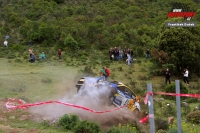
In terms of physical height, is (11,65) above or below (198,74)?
above

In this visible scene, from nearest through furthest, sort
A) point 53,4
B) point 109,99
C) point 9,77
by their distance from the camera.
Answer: point 109,99 < point 9,77 < point 53,4

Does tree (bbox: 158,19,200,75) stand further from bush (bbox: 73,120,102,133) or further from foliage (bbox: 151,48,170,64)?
bush (bbox: 73,120,102,133)

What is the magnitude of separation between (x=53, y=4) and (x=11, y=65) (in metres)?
33.9

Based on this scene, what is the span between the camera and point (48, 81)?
2089 centimetres

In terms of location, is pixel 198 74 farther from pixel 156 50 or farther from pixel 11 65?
pixel 11 65

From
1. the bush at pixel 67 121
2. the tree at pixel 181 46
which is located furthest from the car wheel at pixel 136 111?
the tree at pixel 181 46

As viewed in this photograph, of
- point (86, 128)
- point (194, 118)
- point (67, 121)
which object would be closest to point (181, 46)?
point (194, 118)

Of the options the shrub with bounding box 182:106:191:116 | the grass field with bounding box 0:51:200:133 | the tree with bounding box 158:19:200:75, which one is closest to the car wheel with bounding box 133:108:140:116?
the grass field with bounding box 0:51:200:133

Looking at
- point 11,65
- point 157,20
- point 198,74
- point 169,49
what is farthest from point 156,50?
point 157,20

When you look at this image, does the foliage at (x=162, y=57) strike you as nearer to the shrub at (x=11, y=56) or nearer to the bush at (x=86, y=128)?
the shrub at (x=11, y=56)

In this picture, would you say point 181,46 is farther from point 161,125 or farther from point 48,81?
point 161,125

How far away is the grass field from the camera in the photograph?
12133 mm

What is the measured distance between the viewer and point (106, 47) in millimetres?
38281

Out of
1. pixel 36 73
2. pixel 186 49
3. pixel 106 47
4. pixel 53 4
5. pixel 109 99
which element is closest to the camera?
pixel 109 99
